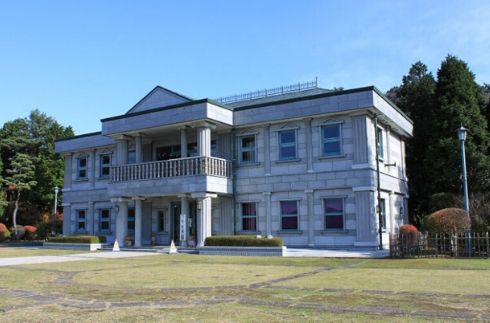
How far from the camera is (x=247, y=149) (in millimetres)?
26859

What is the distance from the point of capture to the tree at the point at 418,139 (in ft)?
100

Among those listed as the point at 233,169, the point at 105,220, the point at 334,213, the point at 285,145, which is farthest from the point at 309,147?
the point at 105,220

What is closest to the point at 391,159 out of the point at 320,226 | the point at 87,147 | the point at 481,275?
the point at 320,226

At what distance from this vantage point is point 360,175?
2333 cm

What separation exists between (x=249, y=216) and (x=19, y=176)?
32.0 m

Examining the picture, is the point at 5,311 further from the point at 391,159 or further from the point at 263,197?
the point at 391,159

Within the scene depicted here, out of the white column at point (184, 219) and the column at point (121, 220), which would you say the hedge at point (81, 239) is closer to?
the column at point (121, 220)

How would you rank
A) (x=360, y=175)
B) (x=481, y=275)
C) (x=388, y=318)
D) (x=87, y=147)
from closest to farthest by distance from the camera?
(x=388, y=318)
(x=481, y=275)
(x=360, y=175)
(x=87, y=147)

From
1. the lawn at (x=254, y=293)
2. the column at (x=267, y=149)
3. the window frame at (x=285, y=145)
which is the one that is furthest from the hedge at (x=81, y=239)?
the lawn at (x=254, y=293)

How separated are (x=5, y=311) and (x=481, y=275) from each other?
10.4m

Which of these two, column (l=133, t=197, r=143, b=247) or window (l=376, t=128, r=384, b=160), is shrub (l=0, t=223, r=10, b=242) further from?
window (l=376, t=128, r=384, b=160)

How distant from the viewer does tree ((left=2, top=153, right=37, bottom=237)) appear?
49188mm

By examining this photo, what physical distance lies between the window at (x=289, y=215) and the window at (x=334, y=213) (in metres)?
1.62

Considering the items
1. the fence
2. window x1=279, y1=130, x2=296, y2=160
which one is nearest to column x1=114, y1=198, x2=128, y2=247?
window x1=279, y1=130, x2=296, y2=160
